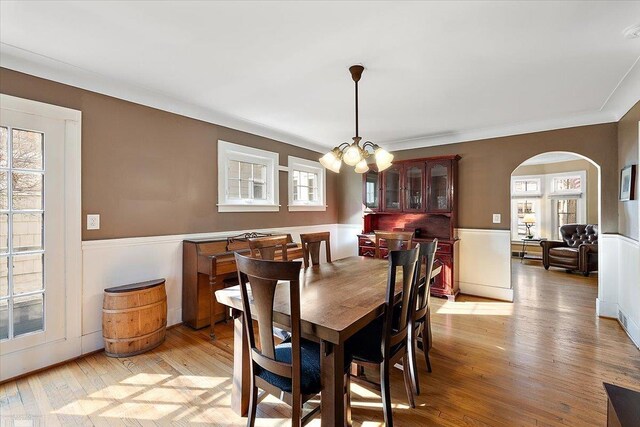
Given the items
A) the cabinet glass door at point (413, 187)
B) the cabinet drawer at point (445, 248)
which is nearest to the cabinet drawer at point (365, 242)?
the cabinet glass door at point (413, 187)

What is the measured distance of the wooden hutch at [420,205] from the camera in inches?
167

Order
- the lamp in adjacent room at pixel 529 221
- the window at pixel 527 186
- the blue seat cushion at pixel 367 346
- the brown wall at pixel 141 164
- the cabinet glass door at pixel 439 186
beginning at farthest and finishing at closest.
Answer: the window at pixel 527 186 → the lamp in adjacent room at pixel 529 221 → the cabinet glass door at pixel 439 186 → the brown wall at pixel 141 164 → the blue seat cushion at pixel 367 346

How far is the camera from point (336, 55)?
2195mm

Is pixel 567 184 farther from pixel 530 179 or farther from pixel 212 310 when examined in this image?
pixel 212 310

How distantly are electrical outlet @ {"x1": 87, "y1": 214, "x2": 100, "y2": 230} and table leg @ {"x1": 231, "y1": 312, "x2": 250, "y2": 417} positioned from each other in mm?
1747

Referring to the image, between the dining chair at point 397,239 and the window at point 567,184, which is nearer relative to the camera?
the dining chair at point 397,239

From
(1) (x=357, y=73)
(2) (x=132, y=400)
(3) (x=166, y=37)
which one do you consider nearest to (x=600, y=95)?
(1) (x=357, y=73)

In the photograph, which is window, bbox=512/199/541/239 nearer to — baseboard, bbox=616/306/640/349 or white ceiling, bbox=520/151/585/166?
white ceiling, bbox=520/151/585/166

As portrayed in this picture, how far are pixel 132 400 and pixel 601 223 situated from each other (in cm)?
500

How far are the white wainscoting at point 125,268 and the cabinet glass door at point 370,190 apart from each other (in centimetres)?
251

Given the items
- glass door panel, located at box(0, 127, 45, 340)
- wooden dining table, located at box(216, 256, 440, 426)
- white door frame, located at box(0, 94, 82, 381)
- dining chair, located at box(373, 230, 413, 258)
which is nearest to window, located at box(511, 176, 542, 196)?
dining chair, located at box(373, 230, 413, 258)

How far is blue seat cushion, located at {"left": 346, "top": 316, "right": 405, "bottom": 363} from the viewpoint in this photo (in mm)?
1713

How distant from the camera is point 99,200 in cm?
265

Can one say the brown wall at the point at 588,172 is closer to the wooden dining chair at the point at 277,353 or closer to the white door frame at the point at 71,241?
the wooden dining chair at the point at 277,353
